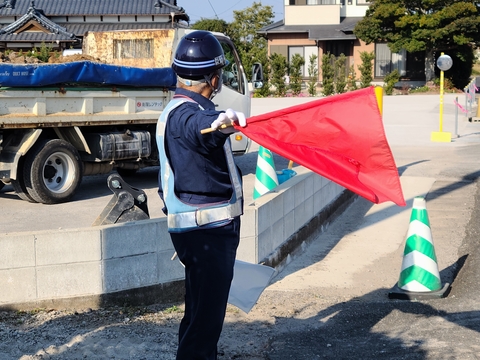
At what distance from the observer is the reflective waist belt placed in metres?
3.58

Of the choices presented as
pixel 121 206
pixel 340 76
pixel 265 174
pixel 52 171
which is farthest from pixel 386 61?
pixel 121 206

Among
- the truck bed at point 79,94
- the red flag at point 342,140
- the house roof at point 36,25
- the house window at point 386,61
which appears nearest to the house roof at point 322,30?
the house window at point 386,61

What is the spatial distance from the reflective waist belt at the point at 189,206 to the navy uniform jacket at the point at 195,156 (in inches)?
1.2

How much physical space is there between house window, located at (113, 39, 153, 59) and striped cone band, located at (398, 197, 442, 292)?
6.84 m

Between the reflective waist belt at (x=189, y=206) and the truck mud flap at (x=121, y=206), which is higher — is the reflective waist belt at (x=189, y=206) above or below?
above

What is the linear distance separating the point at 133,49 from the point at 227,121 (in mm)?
9731

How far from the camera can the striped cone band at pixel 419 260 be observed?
6.39 m

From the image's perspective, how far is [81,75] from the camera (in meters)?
10.1

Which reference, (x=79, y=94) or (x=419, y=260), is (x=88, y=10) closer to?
(x=79, y=94)

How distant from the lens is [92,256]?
558cm

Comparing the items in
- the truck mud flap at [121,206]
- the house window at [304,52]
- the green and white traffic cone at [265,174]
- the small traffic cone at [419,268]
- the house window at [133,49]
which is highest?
the house window at [304,52]

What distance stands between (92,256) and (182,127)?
2467 millimetres

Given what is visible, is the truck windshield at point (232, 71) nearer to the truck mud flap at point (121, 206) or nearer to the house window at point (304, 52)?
the truck mud flap at point (121, 206)

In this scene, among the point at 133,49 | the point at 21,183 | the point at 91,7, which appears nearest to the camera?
the point at 21,183
